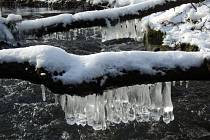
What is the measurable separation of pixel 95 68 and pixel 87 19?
4080 mm

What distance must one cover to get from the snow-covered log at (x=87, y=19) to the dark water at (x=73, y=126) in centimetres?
46

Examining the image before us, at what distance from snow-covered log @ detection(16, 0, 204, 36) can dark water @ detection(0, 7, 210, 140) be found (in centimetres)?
46

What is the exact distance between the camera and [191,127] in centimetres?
747

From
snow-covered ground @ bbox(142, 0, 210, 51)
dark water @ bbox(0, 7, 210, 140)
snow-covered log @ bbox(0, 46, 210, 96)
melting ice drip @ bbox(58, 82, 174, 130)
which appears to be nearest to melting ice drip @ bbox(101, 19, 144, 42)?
snow-covered ground @ bbox(142, 0, 210, 51)

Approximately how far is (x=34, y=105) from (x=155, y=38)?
4.58 meters

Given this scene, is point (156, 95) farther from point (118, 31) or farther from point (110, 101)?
point (118, 31)

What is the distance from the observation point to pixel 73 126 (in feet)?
25.6

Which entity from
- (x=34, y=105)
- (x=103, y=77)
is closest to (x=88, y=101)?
(x=103, y=77)

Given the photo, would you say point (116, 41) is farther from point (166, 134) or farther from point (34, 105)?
point (166, 134)

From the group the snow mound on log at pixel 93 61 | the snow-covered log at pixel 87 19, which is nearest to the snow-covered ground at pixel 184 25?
the snow-covered log at pixel 87 19

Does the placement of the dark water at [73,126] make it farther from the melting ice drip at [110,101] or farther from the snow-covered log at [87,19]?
the melting ice drip at [110,101]

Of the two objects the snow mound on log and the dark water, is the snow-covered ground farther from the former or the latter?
the snow mound on log

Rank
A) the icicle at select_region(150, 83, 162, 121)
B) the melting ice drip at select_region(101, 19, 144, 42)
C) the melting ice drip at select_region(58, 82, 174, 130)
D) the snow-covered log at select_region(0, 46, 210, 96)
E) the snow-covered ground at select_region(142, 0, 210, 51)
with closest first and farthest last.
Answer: the snow-covered log at select_region(0, 46, 210, 96)
the melting ice drip at select_region(58, 82, 174, 130)
the icicle at select_region(150, 83, 162, 121)
the melting ice drip at select_region(101, 19, 144, 42)
the snow-covered ground at select_region(142, 0, 210, 51)

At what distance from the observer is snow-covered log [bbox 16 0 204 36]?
7.54 metres
